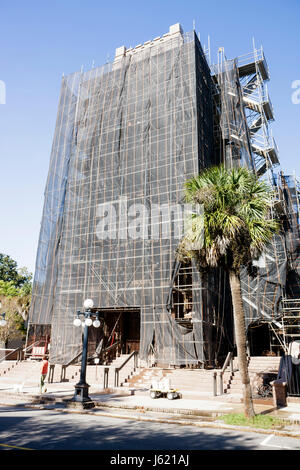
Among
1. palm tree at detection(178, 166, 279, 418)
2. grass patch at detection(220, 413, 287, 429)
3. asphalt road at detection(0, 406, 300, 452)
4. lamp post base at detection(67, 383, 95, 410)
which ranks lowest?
asphalt road at detection(0, 406, 300, 452)

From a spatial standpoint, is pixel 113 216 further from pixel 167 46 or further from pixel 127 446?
pixel 127 446

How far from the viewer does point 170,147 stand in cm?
2509

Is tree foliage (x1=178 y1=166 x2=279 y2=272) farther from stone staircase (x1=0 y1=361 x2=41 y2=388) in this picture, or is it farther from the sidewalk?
stone staircase (x1=0 y1=361 x2=41 y2=388)

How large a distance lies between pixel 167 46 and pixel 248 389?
29.6 m

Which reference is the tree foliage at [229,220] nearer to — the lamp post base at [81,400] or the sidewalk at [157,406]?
the sidewalk at [157,406]

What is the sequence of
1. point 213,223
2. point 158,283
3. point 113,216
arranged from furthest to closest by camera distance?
point 113,216 < point 158,283 < point 213,223

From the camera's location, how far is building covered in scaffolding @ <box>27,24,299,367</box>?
72.6 ft

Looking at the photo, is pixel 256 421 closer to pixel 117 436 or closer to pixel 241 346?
pixel 241 346

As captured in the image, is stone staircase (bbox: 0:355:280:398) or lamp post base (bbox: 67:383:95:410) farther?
stone staircase (bbox: 0:355:280:398)

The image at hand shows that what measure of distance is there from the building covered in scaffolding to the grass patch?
32.2ft

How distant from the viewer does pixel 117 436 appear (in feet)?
26.0

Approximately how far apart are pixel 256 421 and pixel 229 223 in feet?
18.9

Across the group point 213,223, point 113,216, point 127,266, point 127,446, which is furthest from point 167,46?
point 127,446

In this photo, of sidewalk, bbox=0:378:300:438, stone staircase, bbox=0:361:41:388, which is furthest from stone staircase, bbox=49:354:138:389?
sidewalk, bbox=0:378:300:438
